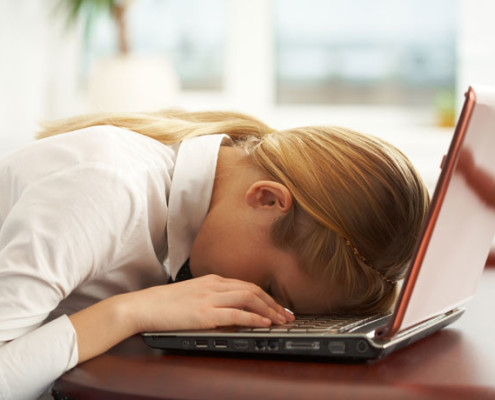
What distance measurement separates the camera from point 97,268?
940mm

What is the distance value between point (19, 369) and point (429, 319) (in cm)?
48

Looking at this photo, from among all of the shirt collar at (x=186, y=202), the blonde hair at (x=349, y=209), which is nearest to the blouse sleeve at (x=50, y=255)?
the shirt collar at (x=186, y=202)

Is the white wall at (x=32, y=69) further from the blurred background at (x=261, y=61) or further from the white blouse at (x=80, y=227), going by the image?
the white blouse at (x=80, y=227)

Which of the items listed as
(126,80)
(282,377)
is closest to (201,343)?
(282,377)

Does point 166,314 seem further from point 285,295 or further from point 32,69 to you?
point 32,69

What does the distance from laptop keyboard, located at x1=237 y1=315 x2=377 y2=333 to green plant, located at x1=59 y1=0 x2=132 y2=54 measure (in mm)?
2831

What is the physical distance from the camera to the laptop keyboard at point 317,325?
79cm

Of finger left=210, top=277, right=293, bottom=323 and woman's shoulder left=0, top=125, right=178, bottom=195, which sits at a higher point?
woman's shoulder left=0, top=125, right=178, bottom=195

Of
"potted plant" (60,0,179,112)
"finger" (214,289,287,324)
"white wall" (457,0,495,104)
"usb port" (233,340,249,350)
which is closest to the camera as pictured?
"usb port" (233,340,249,350)

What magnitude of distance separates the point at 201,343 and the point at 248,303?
118 mm

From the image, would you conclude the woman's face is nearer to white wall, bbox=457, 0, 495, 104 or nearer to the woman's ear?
the woman's ear

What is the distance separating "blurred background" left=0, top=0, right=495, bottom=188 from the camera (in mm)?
3389

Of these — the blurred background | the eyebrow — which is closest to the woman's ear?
the eyebrow

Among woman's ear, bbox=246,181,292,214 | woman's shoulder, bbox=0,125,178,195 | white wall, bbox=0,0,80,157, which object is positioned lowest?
white wall, bbox=0,0,80,157
